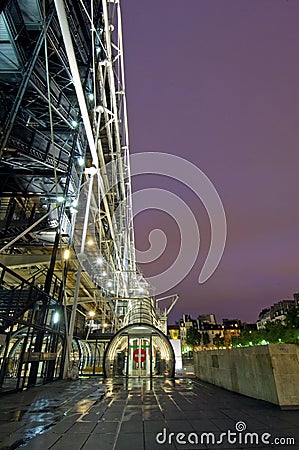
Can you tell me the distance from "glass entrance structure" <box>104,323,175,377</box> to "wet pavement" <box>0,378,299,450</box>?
817cm

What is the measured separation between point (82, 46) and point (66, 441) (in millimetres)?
16669

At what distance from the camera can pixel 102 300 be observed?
74.8 ft

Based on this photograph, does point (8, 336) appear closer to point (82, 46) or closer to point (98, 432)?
point (98, 432)

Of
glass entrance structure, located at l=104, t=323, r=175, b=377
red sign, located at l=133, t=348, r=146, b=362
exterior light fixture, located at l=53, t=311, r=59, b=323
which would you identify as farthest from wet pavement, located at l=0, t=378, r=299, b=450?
red sign, located at l=133, t=348, r=146, b=362

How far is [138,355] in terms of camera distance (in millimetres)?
15648

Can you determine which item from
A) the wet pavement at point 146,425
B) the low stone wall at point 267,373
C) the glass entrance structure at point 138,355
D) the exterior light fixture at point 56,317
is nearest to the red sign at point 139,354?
the glass entrance structure at point 138,355

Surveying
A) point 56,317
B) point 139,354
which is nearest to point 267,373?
point 56,317

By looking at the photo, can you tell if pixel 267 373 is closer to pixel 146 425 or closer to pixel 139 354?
pixel 146 425

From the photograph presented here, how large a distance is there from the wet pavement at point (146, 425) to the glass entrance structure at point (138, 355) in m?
8.17

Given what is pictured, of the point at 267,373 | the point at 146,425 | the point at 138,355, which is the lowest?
the point at 146,425

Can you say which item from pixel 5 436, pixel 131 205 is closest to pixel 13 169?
pixel 5 436

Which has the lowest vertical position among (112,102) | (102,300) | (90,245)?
(102,300)

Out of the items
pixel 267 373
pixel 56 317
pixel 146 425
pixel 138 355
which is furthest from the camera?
pixel 138 355

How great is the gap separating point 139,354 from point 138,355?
0.08 meters
